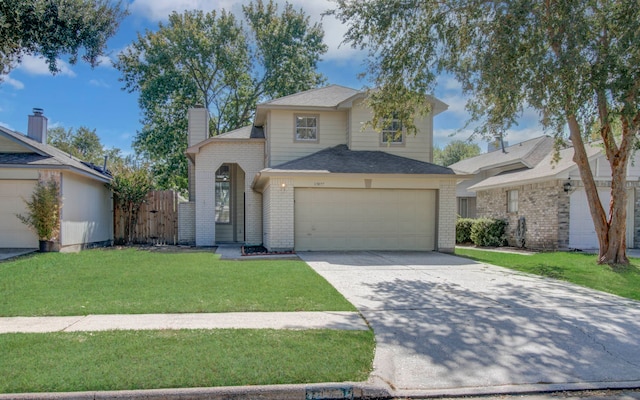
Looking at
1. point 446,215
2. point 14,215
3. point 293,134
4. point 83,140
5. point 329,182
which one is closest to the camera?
point 14,215

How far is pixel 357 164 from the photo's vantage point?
14406mm

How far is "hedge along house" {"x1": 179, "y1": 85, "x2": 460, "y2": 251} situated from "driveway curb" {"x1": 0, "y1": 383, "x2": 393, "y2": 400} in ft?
31.9

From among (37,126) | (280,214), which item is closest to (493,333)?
(280,214)

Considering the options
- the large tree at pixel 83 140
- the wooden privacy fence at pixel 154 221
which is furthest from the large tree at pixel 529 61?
the large tree at pixel 83 140

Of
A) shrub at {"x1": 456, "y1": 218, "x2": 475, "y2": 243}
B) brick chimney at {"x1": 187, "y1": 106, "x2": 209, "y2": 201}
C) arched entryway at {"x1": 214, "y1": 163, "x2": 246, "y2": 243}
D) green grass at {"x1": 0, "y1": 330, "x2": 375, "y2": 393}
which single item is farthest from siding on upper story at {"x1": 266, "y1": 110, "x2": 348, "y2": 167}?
green grass at {"x1": 0, "y1": 330, "x2": 375, "y2": 393}

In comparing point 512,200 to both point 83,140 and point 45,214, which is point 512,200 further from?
point 83,140

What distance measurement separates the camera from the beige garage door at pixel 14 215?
43.6 feet

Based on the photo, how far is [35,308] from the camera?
610 cm

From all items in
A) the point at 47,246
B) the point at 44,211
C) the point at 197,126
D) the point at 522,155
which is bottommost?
the point at 47,246

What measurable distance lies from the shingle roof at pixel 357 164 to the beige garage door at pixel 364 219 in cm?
82

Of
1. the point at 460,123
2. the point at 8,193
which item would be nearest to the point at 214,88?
the point at 8,193

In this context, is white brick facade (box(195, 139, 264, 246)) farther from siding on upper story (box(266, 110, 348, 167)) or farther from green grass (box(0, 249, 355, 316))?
green grass (box(0, 249, 355, 316))

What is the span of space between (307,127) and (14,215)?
401 inches

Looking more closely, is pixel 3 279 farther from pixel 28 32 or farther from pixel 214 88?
pixel 214 88
